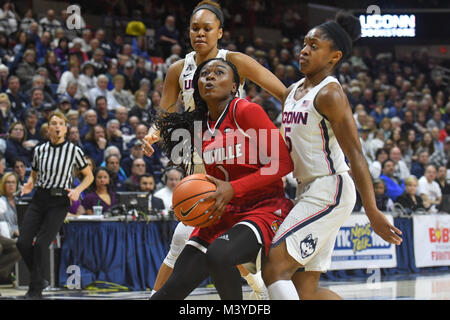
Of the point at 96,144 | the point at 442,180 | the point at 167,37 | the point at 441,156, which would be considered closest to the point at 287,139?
the point at 96,144

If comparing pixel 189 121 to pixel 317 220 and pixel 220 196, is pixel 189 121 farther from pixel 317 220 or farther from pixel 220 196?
pixel 317 220

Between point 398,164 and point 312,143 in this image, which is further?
point 398,164

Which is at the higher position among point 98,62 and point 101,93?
point 98,62

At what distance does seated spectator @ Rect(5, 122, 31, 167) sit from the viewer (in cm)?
972

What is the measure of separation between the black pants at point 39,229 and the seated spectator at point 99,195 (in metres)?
1.44

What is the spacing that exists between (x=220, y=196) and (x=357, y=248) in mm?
6638

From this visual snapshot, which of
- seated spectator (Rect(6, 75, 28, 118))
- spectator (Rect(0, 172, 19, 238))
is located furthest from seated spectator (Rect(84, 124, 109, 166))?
spectator (Rect(0, 172, 19, 238))

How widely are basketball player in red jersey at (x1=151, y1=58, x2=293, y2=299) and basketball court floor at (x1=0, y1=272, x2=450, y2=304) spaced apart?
2949mm

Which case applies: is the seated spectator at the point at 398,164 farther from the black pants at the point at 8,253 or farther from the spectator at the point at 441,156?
the black pants at the point at 8,253

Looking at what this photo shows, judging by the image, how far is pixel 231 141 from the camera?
3.79 meters

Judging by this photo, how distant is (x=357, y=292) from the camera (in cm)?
770

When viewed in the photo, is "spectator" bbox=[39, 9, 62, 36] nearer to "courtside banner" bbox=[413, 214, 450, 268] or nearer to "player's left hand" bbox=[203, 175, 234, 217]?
"courtside banner" bbox=[413, 214, 450, 268]

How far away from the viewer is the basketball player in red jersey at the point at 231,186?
3533mm
